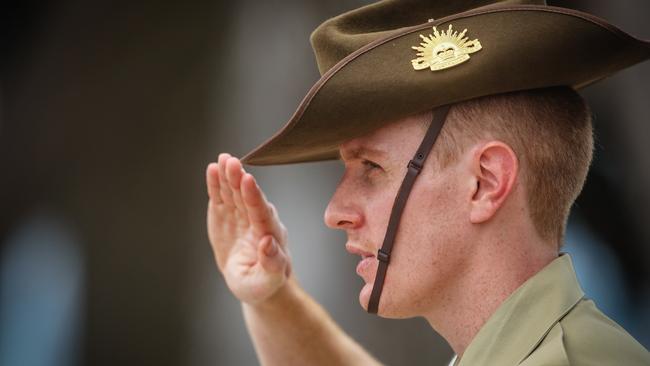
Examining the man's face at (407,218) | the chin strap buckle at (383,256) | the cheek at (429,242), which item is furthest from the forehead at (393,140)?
the chin strap buckle at (383,256)

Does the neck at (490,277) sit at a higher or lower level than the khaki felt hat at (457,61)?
lower

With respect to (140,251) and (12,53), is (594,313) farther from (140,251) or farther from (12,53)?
(12,53)

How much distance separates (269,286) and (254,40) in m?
2.82

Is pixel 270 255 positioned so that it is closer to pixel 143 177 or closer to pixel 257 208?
pixel 257 208

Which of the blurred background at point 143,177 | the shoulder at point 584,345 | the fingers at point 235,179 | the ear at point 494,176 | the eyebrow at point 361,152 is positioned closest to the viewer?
the shoulder at point 584,345

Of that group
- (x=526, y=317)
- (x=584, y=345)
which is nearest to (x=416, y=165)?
(x=526, y=317)

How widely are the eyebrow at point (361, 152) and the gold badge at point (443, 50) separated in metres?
0.25

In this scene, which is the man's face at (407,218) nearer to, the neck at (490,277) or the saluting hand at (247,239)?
the neck at (490,277)

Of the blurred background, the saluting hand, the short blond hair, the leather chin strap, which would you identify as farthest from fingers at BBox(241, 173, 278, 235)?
the blurred background

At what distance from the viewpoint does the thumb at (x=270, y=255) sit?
2.38m

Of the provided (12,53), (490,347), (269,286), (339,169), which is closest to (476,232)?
(490,347)

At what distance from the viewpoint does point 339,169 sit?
189 inches

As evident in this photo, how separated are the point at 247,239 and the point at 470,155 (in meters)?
0.92

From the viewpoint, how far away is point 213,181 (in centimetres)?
235
